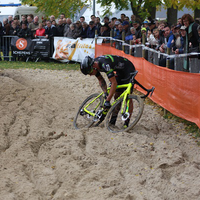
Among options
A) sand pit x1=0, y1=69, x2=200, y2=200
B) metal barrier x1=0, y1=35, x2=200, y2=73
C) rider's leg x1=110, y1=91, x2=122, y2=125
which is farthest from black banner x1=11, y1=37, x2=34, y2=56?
rider's leg x1=110, y1=91, x2=122, y2=125

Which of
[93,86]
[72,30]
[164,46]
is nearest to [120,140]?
[164,46]

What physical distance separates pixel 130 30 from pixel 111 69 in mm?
7885

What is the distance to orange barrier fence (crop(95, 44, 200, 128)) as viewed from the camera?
7438mm

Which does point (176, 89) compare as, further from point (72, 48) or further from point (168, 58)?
point (72, 48)

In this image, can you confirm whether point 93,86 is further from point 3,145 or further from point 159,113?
point 3,145

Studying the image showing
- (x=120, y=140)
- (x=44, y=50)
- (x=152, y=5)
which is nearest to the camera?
(x=120, y=140)

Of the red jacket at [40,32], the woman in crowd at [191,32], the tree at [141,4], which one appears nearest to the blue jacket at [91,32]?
the tree at [141,4]

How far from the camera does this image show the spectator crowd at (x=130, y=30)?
9289 mm

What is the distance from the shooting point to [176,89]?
27.6ft

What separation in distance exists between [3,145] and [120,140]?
2111 mm

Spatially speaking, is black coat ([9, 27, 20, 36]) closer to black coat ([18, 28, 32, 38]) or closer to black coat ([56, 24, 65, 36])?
black coat ([18, 28, 32, 38])

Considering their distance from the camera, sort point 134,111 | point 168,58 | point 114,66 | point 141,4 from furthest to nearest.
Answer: point 141,4
point 168,58
point 134,111
point 114,66

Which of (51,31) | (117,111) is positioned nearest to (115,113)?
(117,111)

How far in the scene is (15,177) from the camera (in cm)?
558
